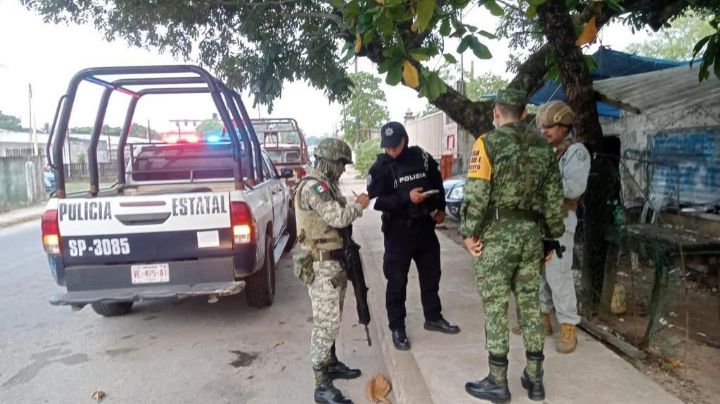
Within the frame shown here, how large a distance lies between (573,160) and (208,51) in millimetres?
6024

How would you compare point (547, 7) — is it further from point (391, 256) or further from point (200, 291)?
point (200, 291)

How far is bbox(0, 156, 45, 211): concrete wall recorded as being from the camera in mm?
16531

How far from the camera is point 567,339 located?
3299 millimetres

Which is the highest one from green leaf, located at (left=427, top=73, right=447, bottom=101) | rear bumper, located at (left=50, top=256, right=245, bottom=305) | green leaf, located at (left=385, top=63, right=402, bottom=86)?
green leaf, located at (left=385, top=63, right=402, bottom=86)

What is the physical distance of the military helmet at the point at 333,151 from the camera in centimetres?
302

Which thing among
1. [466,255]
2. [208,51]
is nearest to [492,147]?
[466,255]

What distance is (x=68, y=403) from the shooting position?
10.7 feet

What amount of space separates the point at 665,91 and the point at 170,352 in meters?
6.23

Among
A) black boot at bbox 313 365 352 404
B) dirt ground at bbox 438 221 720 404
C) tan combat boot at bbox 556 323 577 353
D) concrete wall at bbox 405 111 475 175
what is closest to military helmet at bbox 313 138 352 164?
black boot at bbox 313 365 352 404

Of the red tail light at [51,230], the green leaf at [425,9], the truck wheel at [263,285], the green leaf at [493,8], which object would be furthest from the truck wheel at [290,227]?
the green leaf at [425,9]

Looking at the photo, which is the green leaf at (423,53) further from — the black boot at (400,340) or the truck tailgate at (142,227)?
the truck tailgate at (142,227)

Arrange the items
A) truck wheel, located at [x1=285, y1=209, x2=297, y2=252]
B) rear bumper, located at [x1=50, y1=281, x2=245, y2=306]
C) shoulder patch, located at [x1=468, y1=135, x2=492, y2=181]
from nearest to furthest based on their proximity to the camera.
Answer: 1. shoulder patch, located at [x1=468, y1=135, x2=492, y2=181]
2. rear bumper, located at [x1=50, y1=281, x2=245, y2=306]
3. truck wheel, located at [x1=285, y1=209, x2=297, y2=252]

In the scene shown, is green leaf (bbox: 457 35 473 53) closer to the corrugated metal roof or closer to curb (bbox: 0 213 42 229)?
the corrugated metal roof

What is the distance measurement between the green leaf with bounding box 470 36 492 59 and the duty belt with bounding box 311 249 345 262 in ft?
4.60
